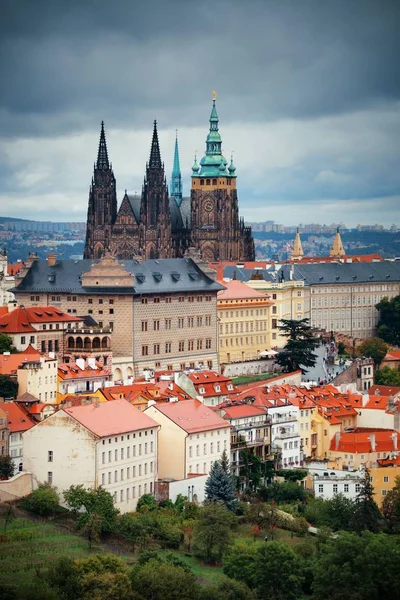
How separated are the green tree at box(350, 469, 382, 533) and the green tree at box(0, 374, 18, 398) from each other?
17.8m

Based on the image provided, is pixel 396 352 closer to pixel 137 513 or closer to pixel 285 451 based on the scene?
pixel 285 451

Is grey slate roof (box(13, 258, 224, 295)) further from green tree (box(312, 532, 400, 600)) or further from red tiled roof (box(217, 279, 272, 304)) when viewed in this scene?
green tree (box(312, 532, 400, 600))

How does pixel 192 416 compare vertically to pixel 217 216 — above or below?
below

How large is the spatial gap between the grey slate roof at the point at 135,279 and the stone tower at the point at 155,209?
156ft

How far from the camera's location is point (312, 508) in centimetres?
9494

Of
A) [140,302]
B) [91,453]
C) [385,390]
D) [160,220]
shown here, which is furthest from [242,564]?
[160,220]

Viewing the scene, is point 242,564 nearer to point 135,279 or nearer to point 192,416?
point 192,416

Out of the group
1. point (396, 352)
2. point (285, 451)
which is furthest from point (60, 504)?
point (396, 352)

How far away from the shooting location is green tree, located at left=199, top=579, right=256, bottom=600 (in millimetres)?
79375

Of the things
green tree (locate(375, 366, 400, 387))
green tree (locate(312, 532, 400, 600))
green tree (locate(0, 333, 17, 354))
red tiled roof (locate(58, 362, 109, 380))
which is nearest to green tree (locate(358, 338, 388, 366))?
green tree (locate(375, 366, 400, 387))

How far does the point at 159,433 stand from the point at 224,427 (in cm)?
418

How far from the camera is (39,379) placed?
341 feet

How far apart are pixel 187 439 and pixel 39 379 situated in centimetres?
1155

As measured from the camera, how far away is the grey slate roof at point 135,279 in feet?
405
